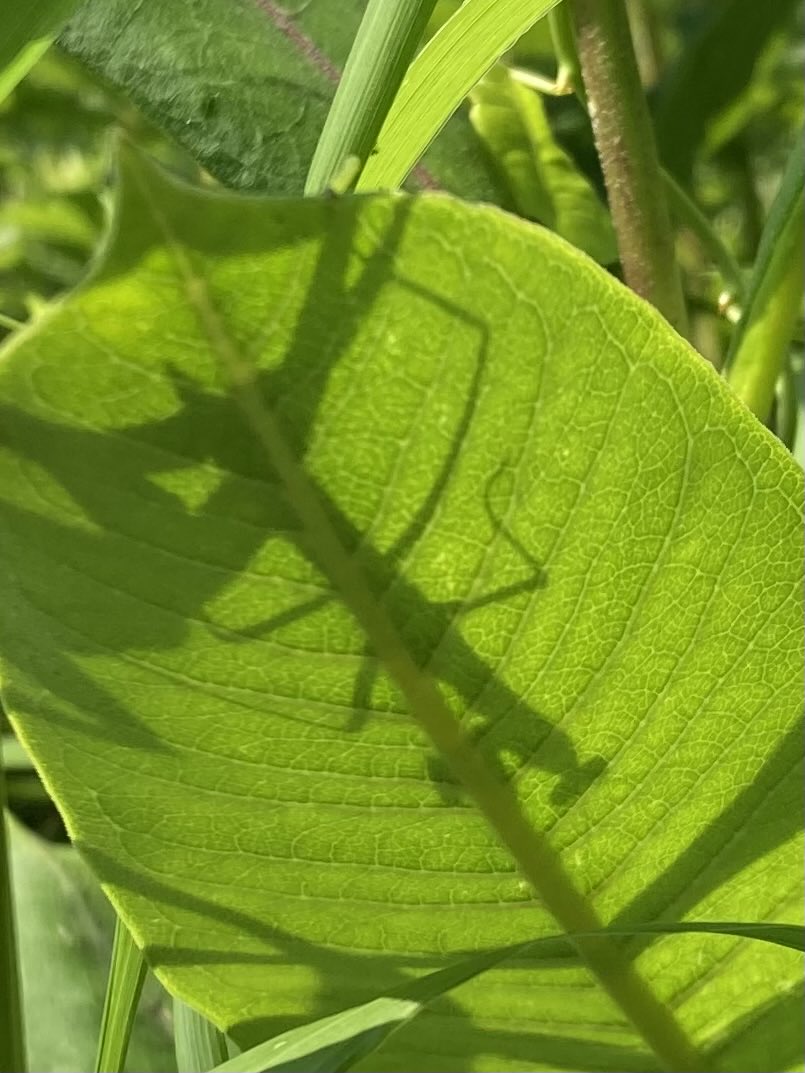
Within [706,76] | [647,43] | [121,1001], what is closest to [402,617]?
[121,1001]

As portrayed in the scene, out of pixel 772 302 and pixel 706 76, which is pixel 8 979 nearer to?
pixel 772 302

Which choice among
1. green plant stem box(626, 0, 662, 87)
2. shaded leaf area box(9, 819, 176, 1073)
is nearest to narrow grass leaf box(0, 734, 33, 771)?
shaded leaf area box(9, 819, 176, 1073)

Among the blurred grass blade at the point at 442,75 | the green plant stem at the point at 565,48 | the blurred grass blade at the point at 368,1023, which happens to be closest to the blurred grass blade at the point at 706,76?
the green plant stem at the point at 565,48

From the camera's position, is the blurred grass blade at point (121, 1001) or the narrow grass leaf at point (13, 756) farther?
the narrow grass leaf at point (13, 756)

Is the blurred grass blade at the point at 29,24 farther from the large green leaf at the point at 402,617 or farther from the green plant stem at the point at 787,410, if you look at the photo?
the green plant stem at the point at 787,410

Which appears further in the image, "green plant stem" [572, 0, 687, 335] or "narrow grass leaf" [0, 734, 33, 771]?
"narrow grass leaf" [0, 734, 33, 771]

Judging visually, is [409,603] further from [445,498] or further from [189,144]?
[189,144]

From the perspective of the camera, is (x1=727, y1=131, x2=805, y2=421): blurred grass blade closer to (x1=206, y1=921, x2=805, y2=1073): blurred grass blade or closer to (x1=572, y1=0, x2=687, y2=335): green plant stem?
(x1=572, y1=0, x2=687, y2=335): green plant stem
